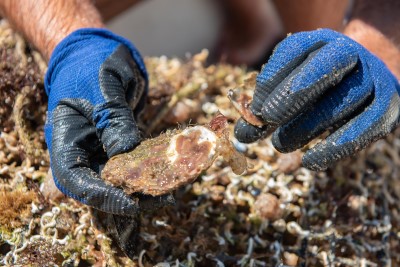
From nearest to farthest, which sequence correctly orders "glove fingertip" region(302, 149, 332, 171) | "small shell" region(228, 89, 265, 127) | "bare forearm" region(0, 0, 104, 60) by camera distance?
"glove fingertip" region(302, 149, 332, 171) < "small shell" region(228, 89, 265, 127) < "bare forearm" region(0, 0, 104, 60)

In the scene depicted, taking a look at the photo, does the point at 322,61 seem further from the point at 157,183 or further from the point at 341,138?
the point at 157,183

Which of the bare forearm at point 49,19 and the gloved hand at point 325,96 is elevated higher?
the gloved hand at point 325,96

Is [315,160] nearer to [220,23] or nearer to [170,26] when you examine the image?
[220,23]

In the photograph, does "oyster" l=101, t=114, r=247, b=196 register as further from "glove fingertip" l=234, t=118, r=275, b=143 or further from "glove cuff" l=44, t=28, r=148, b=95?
"glove cuff" l=44, t=28, r=148, b=95

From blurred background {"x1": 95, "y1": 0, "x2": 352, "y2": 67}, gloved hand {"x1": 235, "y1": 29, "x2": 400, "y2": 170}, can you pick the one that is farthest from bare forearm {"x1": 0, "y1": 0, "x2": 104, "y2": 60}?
gloved hand {"x1": 235, "y1": 29, "x2": 400, "y2": 170}

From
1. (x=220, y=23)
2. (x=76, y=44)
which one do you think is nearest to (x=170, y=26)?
(x=220, y=23)

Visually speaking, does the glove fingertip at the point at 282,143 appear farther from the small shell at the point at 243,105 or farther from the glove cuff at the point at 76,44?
the glove cuff at the point at 76,44

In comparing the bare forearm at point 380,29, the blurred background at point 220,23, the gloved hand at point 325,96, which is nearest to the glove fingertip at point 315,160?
the gloved hand at point 325,96
